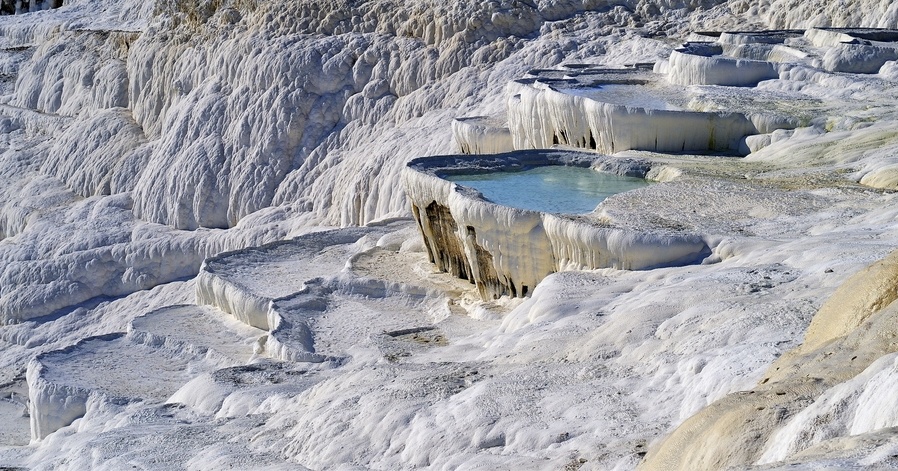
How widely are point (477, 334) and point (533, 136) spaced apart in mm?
4414

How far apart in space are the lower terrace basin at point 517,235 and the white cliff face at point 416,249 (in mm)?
31

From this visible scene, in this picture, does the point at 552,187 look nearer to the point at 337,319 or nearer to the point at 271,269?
the point at 337,319

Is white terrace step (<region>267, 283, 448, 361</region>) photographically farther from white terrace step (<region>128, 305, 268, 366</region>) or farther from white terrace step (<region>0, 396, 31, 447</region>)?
white terrace step (<region>0, 396, 31, 447</region>)

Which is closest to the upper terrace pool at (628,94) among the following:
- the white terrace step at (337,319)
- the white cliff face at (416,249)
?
the white cliff face at (416,249)

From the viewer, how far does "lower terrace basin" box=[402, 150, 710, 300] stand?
829cm

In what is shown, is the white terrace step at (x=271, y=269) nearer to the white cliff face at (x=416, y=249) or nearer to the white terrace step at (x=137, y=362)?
the white cliff face at (x=416, y=249)

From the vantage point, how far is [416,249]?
38.2 ft

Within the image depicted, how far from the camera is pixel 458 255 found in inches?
404

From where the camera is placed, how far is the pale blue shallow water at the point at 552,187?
31.6 ft

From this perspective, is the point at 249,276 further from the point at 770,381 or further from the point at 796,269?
the point at 770,381

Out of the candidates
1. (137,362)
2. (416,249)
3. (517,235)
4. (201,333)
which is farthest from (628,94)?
(137,362)

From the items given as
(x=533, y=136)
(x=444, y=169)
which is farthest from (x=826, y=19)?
(x=444, y=169)

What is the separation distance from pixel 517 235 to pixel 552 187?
4.12 feet

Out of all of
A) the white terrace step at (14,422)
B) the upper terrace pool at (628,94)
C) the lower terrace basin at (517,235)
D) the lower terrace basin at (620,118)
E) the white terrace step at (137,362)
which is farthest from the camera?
the white terrace step at (14,422)
